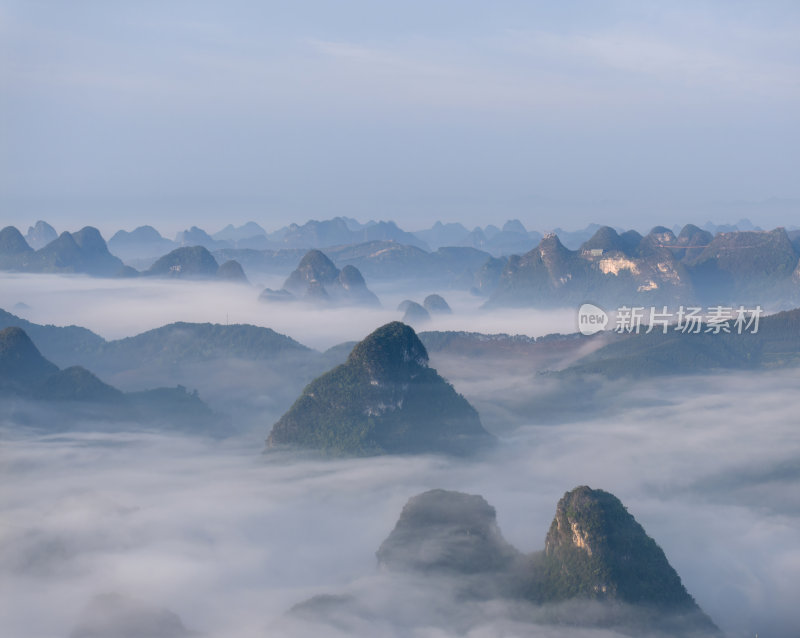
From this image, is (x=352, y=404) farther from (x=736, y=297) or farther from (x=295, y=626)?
(x=736, y=297)

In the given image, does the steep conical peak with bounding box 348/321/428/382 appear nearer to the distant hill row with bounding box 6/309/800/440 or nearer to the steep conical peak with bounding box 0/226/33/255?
the distant hill row with bounding box 6/309/800/440

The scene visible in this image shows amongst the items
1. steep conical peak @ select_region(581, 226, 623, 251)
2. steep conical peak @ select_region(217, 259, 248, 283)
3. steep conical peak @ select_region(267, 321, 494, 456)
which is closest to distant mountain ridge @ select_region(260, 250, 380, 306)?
steep conical peak @ select_region(217, 259, 248, 283)

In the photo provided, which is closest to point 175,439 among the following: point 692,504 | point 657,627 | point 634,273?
point 692,504

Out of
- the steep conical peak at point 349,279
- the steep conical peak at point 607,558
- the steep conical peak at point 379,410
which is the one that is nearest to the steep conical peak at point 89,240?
the steep conical peak at point 349,279

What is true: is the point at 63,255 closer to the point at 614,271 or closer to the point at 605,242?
the point at 605,242

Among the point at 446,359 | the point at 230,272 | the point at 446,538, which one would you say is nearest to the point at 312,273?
the point at 230,272

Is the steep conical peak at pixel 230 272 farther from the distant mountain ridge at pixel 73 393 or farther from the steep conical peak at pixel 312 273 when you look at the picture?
the distant mountain ridge at pixel 73 393
